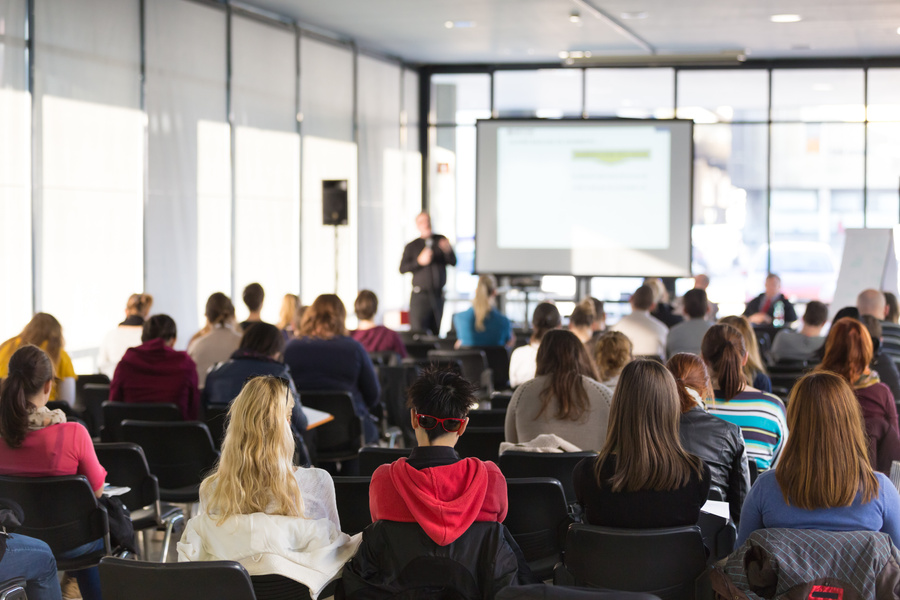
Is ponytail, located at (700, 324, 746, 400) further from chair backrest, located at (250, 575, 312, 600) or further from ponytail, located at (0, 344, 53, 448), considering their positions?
ponytail, located at (0, 344, 53, 448)

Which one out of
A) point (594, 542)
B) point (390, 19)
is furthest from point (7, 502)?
point (390, 19)

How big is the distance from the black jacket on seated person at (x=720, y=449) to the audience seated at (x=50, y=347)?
10.7 ft

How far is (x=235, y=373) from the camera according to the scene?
4812 mm

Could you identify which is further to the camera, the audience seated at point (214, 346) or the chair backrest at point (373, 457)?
the audience seated at point (214, 346)

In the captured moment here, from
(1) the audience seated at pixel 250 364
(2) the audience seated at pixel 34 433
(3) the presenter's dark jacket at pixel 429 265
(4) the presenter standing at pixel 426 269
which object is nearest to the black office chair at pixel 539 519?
(2) the audience seated at pixel 34 433

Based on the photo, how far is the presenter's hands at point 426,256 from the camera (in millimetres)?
10820

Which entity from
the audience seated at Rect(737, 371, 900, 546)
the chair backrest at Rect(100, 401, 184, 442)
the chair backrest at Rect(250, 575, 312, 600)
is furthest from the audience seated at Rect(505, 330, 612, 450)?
the chair backrest at Rect(100, 401, 184, 442)

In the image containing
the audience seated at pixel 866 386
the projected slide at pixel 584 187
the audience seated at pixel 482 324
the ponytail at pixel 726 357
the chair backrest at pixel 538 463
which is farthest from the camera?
the projected slide at pixel 584 187

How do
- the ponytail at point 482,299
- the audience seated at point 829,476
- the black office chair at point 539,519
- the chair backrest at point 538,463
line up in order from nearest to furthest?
the audience seated at point 829,476, the black office chair at point 539,519, the chair backrest at point 538,463, the ponytail at point 482,299

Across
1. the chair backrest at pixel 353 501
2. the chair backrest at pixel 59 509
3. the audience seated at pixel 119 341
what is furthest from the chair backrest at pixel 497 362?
the chair backrest at pixel 59 509

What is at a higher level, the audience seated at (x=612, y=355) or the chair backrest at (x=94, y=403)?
the audience seated at (x=612, y=355)

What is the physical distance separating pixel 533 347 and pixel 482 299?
229cm

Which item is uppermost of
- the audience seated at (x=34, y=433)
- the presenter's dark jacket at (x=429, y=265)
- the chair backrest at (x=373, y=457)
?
the presenter's dark jacket at (x=429, y=265)

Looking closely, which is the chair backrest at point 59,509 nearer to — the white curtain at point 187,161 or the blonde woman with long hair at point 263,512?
the blonde woman with long hair at point 263,512
